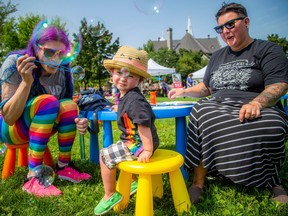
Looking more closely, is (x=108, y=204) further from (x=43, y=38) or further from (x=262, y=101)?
(x=43, y=38)

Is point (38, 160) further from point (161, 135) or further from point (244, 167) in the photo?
point (161, 135)

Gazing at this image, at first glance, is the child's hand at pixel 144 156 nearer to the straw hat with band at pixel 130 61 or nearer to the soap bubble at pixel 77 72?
the straw hat with band at pixel 130 61

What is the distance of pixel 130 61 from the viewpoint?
5.41 ft

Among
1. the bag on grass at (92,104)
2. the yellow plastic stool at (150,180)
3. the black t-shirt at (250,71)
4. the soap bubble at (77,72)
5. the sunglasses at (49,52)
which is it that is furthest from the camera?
the soap bubble at (77,72)

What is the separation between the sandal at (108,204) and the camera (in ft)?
5.13

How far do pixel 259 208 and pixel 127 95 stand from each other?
1.09m

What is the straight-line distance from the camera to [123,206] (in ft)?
5.64

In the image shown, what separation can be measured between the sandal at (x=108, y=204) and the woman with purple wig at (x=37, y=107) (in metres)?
0.54

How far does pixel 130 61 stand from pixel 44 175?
1.11 m

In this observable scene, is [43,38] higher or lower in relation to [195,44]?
lower

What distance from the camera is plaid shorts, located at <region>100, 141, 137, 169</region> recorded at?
1575 millimetres

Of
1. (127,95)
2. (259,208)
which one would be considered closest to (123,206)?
(127,95)

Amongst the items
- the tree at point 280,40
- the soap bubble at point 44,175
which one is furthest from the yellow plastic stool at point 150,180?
the tree at point 280,40

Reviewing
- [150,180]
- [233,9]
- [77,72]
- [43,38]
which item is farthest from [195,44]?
[150,180]
